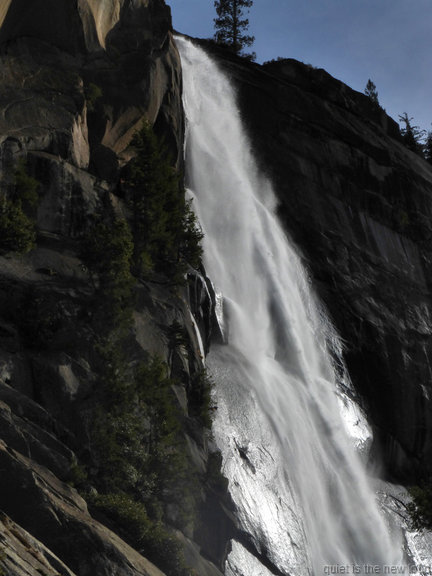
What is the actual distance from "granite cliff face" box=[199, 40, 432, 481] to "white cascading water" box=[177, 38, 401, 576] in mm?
1681

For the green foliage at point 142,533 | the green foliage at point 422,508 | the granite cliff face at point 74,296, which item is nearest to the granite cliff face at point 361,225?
the green foliage at point 422,508

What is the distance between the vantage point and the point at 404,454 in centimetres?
3638

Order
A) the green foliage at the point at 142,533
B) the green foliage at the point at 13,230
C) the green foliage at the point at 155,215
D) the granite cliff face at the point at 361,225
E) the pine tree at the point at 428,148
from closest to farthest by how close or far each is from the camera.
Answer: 1. the green foliage at the point at 142,533
2. the green foliage at the point at 13,230
3. the green foliage at the point at 155,215
4. the granite cliff face at the point at 361,225
5. the pine tree at the point at 428,148

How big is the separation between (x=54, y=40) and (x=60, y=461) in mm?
21421

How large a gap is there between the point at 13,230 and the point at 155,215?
5979 mm

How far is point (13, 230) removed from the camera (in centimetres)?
2081

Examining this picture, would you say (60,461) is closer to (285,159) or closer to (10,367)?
(10,367)

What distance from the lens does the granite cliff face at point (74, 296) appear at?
519 inches

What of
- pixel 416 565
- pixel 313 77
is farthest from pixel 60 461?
pixel 313 77

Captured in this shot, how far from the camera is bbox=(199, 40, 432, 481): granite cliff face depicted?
124ft

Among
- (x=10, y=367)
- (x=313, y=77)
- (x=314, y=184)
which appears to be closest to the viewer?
(x=10, y=367)

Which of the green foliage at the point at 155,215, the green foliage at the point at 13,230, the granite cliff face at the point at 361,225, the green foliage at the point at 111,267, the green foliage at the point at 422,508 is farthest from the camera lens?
the granite cliff face at the point at 361,225

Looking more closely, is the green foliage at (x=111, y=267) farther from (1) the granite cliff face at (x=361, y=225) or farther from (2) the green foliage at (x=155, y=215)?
(1) the granite cliff face at (x=361, y=225)

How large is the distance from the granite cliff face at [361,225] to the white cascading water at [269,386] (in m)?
1.68
